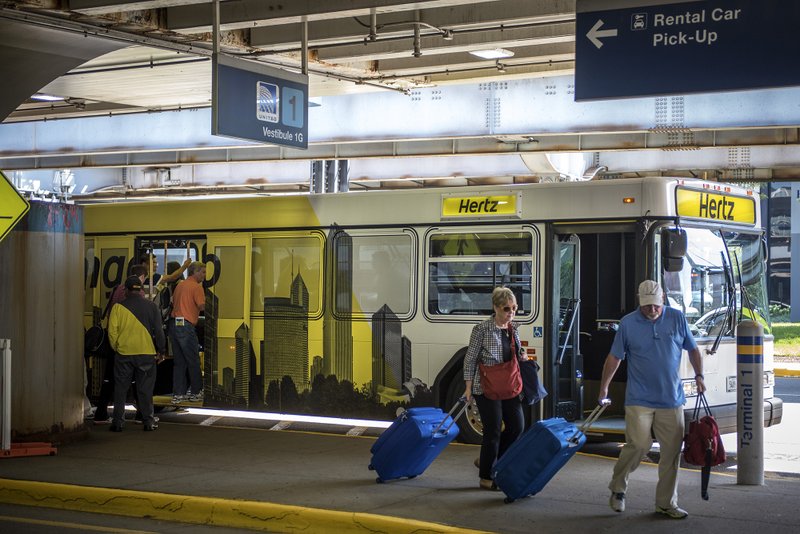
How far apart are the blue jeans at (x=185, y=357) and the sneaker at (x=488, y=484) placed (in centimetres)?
596

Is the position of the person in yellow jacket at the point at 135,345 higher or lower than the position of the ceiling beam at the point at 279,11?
lower

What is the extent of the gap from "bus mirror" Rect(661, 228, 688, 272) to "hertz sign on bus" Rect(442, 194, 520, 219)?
1752mm

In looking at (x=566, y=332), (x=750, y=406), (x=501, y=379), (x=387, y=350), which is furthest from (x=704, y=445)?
(x=387, y=350)

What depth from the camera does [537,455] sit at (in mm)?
9508

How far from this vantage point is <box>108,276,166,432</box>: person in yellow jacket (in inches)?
555

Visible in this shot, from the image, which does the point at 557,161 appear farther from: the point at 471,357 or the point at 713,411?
the point at 471,357

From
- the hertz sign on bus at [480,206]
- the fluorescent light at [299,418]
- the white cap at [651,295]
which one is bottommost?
the fluorescent light at [299,418]

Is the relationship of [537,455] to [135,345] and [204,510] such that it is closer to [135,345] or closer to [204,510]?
[204,510]

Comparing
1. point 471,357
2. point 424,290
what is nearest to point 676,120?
point 424,290

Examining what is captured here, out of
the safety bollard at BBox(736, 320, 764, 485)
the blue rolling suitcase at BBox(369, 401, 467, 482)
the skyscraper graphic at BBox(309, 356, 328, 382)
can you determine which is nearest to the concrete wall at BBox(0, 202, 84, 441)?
the skyscraper graphic at BBox(309, 356, 328, 382)

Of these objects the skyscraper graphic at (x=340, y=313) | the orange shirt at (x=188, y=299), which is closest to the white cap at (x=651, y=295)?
the skyscraper graphic at (x=340, y=313)

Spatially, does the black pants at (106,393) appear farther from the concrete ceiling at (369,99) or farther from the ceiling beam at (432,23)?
the ceiling beam at (432,23)

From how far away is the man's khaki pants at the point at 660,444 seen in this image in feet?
29.9

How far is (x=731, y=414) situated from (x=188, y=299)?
22.5 feet
